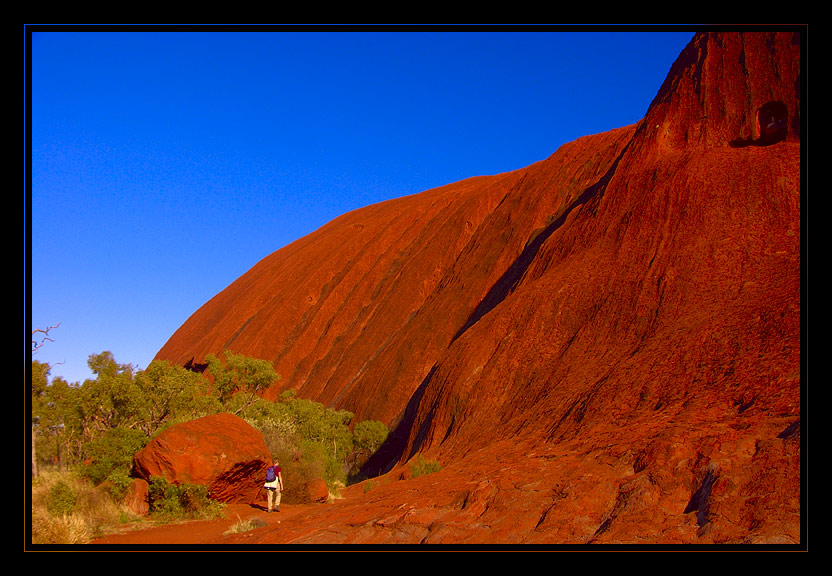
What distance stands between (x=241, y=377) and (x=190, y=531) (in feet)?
58.8

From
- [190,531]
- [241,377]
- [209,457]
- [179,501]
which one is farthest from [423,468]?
[241,377]

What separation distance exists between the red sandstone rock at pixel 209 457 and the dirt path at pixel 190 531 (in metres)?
0.73

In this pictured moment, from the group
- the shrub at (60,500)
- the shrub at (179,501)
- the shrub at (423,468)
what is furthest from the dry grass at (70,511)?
the shrub at (423,468)

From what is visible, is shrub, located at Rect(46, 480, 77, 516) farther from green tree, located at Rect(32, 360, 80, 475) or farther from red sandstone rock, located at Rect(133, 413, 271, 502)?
green tree, located at Rect(32, 360, 80, 475)

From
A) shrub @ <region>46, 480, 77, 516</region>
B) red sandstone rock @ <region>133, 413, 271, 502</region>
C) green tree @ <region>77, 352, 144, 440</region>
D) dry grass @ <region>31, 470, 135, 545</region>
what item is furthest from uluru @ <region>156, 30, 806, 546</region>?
green tree @ <region>77, 352, 144, 440</region>

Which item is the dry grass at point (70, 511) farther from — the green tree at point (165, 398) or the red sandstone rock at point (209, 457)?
the green tree at point (165, 398)

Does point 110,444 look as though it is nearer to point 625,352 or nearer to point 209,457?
point 209,457

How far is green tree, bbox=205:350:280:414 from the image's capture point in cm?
2978

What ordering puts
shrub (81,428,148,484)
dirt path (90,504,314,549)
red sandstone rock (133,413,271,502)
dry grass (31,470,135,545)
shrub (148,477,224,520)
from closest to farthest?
Answer: dry grass (31,470,135,545), dirt path (90,504,314,549), shrub (148,477,224,520), red sandstone rock (133,413,271,502), shrub (81,428,148,484)

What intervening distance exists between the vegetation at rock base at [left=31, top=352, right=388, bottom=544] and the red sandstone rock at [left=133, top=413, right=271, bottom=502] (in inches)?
13.0

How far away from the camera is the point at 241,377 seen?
3067 cm
